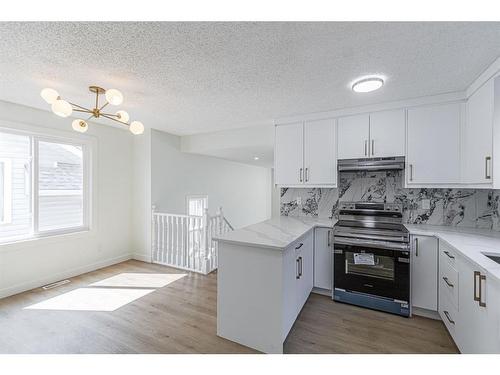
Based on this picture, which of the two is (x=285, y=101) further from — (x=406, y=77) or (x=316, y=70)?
(x=406, y=77)

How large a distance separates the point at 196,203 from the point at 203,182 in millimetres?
516

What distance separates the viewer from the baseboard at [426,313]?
2291mm

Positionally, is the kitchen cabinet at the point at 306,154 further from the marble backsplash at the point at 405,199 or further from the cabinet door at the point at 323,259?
the cabinet door at the point at 323,259

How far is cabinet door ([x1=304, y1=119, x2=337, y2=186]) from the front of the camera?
9.62 ft

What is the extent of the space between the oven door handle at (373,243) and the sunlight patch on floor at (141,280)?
91.5 inches

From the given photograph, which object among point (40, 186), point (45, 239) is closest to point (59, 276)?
point (45, 239)

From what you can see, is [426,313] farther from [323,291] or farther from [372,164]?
[372,164]

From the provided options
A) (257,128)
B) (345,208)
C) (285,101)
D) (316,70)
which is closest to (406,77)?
(316,70)

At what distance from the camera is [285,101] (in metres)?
2.63

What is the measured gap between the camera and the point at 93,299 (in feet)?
8.77

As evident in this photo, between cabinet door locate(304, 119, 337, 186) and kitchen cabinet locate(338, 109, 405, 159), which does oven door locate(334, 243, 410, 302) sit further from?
kitchen cabinet locate(338, 109, 405, 159)

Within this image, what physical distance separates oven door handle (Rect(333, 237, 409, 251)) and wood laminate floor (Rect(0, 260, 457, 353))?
71 centimetres

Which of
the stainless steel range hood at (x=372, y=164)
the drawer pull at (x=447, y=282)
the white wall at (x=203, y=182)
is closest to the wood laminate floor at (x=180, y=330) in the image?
the drawer pull at (x=447, y=282)

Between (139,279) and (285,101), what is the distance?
124 inches
